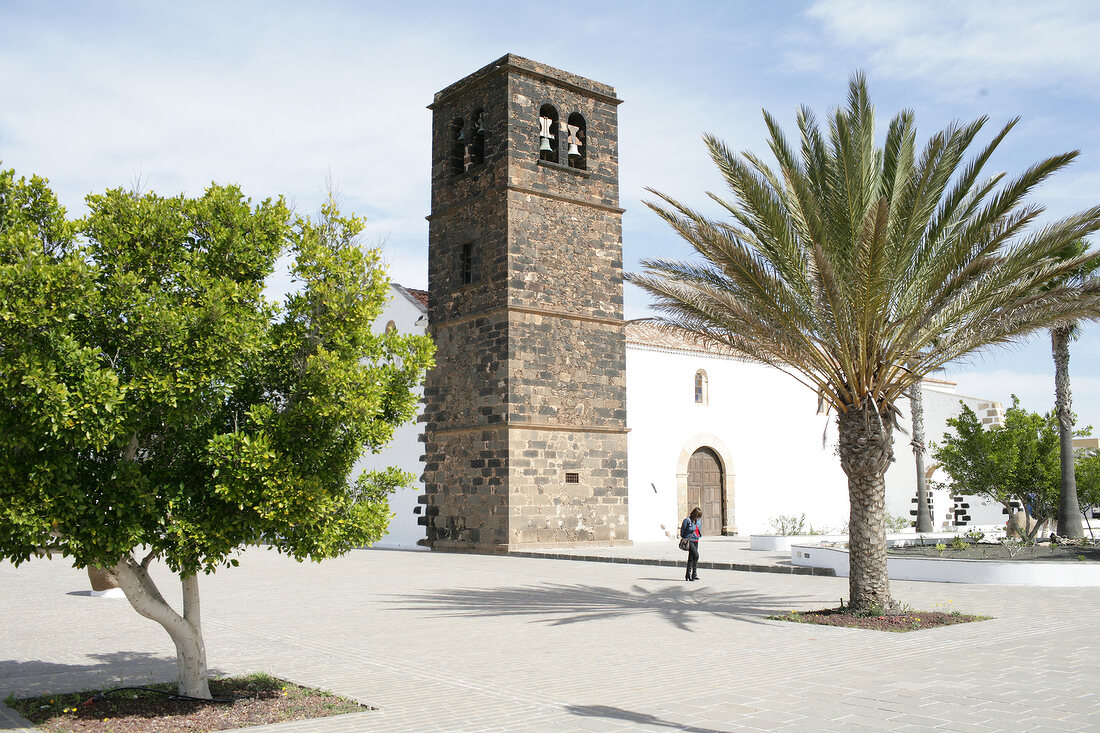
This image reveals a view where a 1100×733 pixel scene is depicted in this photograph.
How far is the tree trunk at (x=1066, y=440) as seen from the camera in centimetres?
1908

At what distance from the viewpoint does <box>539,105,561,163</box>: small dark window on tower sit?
21.7 meters

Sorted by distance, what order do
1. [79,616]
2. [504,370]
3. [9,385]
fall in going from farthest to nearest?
1. [504,370]
2. [79,616]
3. [9,385]

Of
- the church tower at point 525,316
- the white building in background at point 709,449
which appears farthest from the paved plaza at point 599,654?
the white building in background at point 709,449

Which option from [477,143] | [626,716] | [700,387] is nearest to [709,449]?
[700,387]

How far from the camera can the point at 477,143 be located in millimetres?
22375

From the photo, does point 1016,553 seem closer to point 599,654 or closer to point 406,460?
point 599,654

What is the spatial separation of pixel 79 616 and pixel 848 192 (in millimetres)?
9758

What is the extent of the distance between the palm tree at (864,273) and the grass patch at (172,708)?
18.9 ft

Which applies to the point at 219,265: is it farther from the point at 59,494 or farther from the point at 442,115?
the point at 442,115

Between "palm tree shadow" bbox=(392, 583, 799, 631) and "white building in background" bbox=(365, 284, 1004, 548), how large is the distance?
982 centimetres

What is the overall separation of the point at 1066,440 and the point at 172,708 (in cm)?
1831

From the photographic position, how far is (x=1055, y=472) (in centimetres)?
2105

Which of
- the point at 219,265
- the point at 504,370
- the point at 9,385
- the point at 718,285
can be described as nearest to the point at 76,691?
the point at 9,385

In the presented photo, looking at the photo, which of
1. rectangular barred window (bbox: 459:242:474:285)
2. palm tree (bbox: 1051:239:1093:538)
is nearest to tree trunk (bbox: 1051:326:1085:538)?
palm tree (bbox: 1051:239:1093:538)
